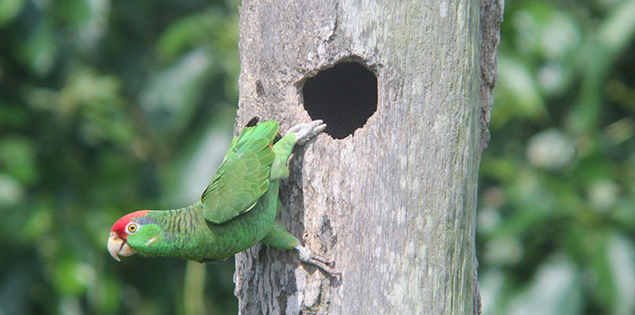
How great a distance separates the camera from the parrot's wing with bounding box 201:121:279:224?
9.46 ft

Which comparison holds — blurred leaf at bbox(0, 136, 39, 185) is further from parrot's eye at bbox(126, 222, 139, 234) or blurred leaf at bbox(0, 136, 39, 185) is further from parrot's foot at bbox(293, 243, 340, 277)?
parrot's foot at bbox(293, 243, 340, 277)

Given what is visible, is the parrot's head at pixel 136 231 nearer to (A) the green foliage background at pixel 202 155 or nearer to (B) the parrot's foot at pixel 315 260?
(B) the parrot's foot at pixel 315 260

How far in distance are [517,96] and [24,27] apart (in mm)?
3358

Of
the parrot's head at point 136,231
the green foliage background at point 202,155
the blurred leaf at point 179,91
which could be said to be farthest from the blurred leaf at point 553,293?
the parrot's head at point 136,231

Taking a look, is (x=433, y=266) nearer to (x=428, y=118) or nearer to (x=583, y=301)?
(x=428, y=118)

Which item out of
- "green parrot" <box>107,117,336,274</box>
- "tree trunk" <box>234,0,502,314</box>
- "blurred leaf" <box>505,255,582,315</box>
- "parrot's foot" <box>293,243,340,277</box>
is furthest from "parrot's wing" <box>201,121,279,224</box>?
"blurred leaf" <box>505,255,582,315</box>

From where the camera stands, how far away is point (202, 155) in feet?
17.4

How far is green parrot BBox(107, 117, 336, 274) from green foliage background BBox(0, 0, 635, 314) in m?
2.11

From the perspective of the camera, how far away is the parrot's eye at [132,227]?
2824 millimetres

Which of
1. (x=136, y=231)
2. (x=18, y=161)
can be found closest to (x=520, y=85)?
(x=136, y=231)

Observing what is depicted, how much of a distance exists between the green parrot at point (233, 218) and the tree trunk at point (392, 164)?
0.09m

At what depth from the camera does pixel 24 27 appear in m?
5.12

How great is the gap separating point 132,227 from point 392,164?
101cm

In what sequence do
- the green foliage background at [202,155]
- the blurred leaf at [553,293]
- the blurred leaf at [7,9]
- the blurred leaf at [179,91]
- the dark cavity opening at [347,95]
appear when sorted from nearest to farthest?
the dark cavity opening at [347,95] < the blurred leaf at [7,9] < the green foliage background at [202,155] < the blurred leaf at [553,293] < the blurred leaf at [179,91]
